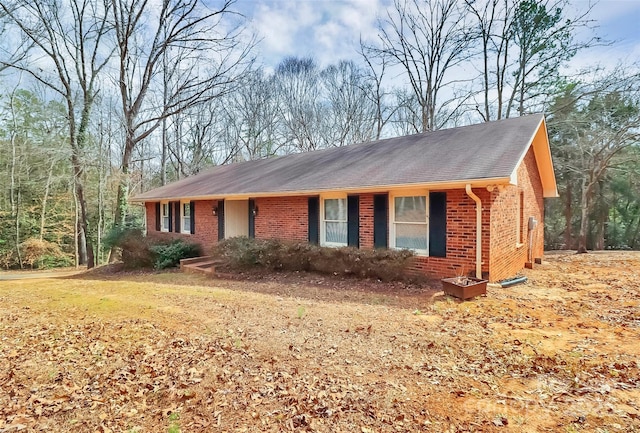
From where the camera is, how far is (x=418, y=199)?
8.08 metres

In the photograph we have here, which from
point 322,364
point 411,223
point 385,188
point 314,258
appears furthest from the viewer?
point 314,258

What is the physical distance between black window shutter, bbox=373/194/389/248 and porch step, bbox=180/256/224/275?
527 centimetres

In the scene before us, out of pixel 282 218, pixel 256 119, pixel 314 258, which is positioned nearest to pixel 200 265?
pixel 282 218

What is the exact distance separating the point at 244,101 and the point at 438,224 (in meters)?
22.5

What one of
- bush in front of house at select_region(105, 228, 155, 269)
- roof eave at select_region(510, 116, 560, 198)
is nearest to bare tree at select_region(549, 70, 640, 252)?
roof eave at select_region(510, 116, 560, 198)

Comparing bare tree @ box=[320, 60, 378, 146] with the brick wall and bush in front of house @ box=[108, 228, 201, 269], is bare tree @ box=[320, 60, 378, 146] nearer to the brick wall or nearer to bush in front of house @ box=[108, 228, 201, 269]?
the brick wall

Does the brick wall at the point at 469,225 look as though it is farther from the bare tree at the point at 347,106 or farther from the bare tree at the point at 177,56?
the bare tree at the point at 347,106

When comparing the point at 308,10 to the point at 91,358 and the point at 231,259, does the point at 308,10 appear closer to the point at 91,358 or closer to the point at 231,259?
the point at 231,259

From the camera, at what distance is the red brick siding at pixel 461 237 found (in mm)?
7207

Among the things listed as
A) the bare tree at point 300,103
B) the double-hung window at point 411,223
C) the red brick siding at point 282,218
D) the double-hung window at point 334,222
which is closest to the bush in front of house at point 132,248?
the red brick siding at point 282,218

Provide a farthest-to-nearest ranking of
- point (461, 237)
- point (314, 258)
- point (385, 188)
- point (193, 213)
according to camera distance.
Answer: point (193, 213) → point (314, 258) → point (385, 188) → point (461, 237)

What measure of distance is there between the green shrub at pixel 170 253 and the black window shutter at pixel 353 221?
712cm

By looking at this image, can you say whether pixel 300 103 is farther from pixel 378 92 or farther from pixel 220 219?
pixel 220 219

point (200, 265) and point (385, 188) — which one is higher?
point (385, 188)
